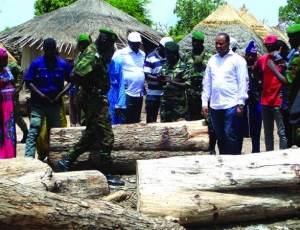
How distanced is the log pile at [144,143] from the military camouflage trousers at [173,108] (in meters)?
0.72

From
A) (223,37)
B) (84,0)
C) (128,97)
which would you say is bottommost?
(128,97)

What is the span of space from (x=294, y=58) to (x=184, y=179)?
6.24ft

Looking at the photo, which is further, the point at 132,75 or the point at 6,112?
the point at 132,75

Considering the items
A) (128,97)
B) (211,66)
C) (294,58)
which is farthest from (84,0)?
(294,58)

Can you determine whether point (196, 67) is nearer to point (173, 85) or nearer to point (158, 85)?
point (173, 85)

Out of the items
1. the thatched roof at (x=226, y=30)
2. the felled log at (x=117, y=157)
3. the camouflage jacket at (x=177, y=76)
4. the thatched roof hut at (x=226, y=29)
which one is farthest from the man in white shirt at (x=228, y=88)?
the thatched roof at (x=226, y=30)

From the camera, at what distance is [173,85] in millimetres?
7887

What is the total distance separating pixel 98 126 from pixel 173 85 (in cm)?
162

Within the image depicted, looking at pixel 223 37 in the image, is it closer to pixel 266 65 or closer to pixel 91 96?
pixel 266 65

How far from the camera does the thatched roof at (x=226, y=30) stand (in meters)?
20.3

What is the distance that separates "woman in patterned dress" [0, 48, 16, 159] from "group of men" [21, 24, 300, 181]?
435mm

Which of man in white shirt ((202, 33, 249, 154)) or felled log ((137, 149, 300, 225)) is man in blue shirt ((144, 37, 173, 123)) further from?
felled log ((137, 149, 300, 225))

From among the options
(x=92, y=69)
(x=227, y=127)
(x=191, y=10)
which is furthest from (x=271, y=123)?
(x=191, y=10)

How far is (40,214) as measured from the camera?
4457 millimetres
